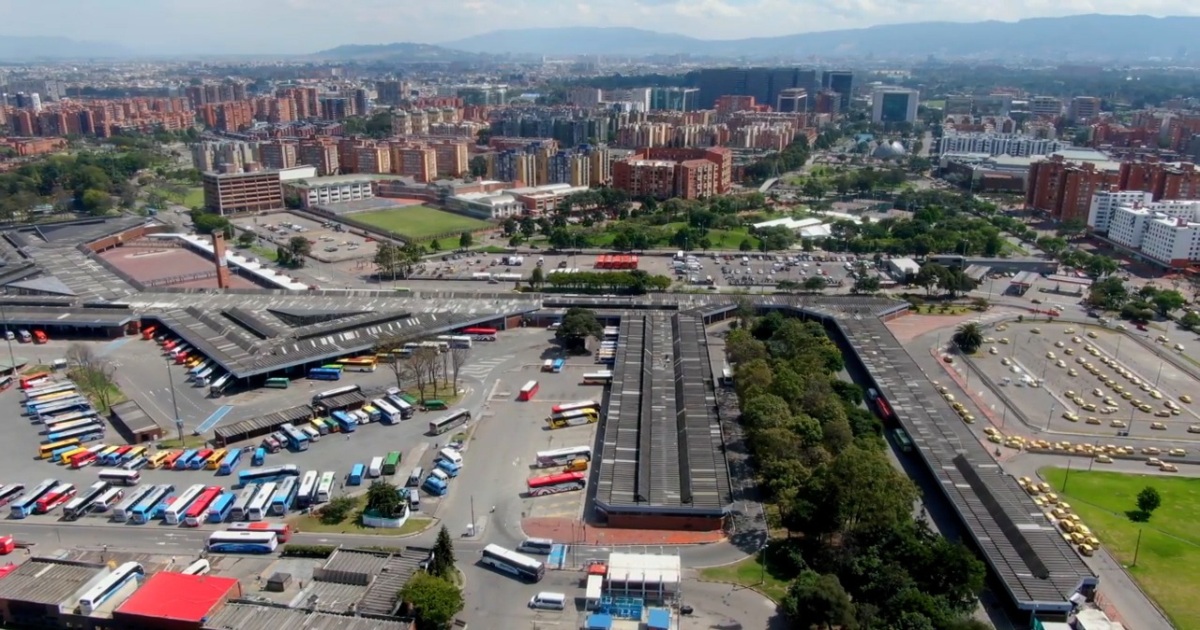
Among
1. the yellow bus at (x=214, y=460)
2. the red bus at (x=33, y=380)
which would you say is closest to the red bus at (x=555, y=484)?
the yellow bus at (x=214, y=460)

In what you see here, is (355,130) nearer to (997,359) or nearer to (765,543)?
(997,359)

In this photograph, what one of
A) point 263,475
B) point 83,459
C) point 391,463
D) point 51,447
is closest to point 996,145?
point 391,463

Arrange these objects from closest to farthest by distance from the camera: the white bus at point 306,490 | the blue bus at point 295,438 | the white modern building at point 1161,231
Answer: the white bus at point 306,490, the blue bus at point 295,438, the white modern building at point 1161,231

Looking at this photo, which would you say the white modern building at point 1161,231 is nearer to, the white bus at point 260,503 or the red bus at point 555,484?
the red bus at point 555,484

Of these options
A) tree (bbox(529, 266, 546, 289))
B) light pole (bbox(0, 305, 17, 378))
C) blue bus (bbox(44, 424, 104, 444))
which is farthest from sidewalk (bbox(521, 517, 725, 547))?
light pole (bbox(0, 305, 17, 378))

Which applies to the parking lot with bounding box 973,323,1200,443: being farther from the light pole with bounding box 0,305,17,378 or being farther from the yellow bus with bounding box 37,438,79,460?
the light pole with bounding box 0,305,17,378

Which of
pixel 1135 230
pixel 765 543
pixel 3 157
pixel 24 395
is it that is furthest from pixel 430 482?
pixel 3 157

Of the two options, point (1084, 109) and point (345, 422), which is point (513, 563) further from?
point (1084, 109)
